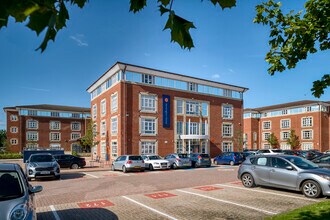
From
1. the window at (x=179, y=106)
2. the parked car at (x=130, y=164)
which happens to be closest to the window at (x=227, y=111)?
the window at (x=179, y=106)

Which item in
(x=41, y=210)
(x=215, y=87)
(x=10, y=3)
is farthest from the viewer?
(x=215, y=87)

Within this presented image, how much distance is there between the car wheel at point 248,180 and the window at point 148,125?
24.2 metres

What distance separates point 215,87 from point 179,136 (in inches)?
446

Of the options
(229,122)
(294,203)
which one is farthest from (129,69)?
(294,203)

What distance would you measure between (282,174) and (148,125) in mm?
26621

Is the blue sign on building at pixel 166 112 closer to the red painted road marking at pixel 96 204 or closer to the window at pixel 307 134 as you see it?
the red painted road marking at pixel 96 204

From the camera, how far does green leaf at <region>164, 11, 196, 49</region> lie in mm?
2059

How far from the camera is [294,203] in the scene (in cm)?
909

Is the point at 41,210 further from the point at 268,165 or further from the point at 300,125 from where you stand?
the point at 300,125

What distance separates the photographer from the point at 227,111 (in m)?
46.6

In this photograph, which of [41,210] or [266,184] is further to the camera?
[266,184]

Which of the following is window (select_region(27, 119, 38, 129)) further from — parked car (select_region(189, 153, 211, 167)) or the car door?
the car door

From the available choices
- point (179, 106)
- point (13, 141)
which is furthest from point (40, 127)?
point (179, 106)

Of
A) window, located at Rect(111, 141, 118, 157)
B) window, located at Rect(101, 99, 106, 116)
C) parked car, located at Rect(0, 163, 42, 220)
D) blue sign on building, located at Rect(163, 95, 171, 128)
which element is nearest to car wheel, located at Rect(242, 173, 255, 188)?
parked car, located at Rect(0, 163, 42, 220)
